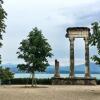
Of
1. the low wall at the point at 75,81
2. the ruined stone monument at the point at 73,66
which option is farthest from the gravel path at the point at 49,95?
the ruined stone monument at the point at 73,66

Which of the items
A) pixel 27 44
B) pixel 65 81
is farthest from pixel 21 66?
pixel 65 81

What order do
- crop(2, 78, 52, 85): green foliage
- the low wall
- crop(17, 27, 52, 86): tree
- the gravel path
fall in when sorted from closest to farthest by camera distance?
the gravel path, crop(17, 27, 52, 86): tree, the low wall, crop(2, 78, 52, 85): green foliage

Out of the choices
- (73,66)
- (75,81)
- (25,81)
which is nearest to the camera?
(75,81)

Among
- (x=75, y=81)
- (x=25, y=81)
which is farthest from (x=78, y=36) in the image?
(x=25, y=81)

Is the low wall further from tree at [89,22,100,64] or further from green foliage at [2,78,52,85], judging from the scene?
tree at [89,22,100,64]

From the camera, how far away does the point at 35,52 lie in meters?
52.1

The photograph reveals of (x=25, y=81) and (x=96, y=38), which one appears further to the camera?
(x=25, y=81)

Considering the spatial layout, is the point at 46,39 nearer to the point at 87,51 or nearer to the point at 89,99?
the point at 87,51

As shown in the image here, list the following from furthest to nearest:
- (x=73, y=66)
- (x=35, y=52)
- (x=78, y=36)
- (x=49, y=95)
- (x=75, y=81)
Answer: (x=78, y=36), (x=73, y=66), (x=75, y=81), (x=35, y=52), (x=49, y=95)

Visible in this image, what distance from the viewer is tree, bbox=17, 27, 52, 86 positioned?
51.6 m

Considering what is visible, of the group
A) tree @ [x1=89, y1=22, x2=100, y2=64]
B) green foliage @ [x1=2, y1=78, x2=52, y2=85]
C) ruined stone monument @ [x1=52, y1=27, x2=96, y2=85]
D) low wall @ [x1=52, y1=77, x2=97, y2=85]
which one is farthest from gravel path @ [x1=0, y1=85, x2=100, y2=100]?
green foliage @ [x1=2, y1=78, x2=52, y2=85]

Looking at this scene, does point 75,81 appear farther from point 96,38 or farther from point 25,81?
point 96,38

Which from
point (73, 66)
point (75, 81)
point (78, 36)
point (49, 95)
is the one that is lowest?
point (49, 95)

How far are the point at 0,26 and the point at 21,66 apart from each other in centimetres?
2180
